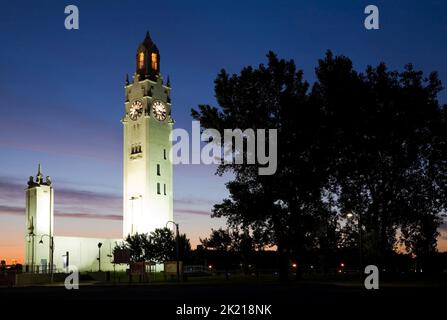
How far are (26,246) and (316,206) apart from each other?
71320mm

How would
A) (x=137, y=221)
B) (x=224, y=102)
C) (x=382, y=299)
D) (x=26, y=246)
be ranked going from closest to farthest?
(x=382, y=299)
(x=224, y=102)
(x=26, y=246)
(x=137, y=221)

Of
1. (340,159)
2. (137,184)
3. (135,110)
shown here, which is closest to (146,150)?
(137,184)

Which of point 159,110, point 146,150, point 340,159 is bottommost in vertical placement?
point 340,159

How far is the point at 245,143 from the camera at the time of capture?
54219 millimetres

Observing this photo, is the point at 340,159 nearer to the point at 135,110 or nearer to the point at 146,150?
the point at 146,150

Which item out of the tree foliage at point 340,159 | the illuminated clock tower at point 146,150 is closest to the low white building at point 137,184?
the illuminated clock tower at point 146,150

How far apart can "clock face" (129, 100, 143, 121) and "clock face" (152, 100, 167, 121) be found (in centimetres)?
247

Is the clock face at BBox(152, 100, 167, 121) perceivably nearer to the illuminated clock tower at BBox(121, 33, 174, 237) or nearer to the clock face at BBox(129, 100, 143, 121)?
the illuminated clock tower at BBox(121, 33, 174, 237)

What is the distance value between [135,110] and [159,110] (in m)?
4.63

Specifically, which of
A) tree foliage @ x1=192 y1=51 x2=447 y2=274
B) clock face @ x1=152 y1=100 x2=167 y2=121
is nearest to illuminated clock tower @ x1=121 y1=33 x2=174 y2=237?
clock face @ x1=152 y1=100 x2=167 y2=121

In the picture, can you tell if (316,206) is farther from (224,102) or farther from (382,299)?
(382,299)

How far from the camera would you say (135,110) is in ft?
420

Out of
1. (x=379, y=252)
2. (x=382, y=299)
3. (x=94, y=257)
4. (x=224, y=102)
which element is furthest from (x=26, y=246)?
(x=382, y=299)

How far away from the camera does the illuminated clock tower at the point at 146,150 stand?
12075 centimetres
